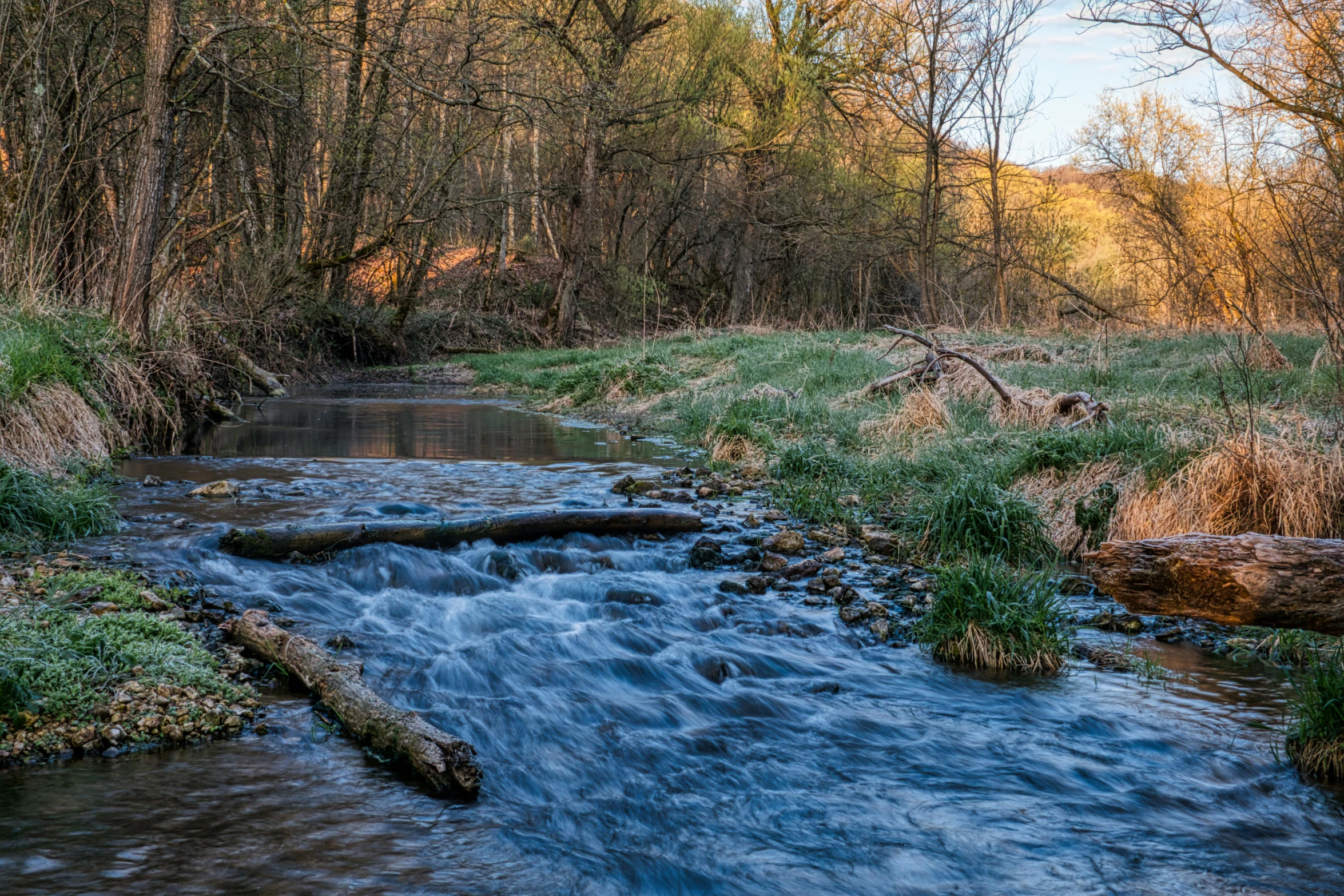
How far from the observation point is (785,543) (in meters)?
6.16

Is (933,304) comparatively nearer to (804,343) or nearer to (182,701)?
(804,343)

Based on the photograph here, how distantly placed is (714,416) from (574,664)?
7198mm

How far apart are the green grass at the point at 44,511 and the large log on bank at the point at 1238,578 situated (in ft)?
17.2

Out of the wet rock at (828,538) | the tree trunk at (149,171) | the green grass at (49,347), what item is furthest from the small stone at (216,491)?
the wet rock at (828,538)

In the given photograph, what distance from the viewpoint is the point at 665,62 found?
2520 centimetres

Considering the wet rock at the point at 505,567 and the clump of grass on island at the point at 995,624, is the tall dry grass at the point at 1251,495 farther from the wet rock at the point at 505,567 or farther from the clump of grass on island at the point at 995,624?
the wet rock at the point at 505,567

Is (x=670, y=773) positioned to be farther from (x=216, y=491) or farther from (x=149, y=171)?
(x=149, y=171)

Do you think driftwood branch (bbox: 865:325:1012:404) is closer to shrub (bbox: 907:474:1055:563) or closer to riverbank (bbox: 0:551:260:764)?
shrub (bbox: 907:474:1055:563)

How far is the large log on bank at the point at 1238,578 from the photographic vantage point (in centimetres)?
286

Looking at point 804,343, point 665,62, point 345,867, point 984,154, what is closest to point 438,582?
point 345,867

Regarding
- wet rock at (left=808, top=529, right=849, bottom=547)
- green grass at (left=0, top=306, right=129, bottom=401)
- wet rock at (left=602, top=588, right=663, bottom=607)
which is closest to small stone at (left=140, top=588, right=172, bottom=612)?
wet rock at (left=602, top=588, right=663, bottom=607)

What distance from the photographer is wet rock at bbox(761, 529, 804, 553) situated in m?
6.14

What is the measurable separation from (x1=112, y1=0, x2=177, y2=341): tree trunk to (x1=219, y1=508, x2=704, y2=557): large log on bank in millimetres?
5148

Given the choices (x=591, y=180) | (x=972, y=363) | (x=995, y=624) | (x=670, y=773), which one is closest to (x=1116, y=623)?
(x=995, y=624)
